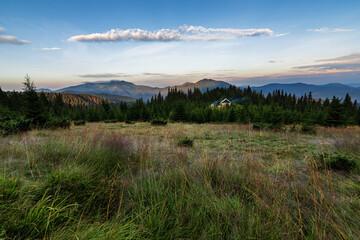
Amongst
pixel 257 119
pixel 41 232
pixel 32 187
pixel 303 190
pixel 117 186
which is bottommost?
pixel 257 119

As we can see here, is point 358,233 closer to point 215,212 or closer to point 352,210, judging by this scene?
point 352,210

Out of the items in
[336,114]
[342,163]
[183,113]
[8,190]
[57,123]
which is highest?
[8,190]

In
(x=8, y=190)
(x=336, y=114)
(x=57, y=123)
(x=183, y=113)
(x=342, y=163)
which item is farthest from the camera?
(x=183, y=113)

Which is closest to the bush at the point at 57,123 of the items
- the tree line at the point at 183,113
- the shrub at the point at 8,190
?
the tree line at the point at 183,113

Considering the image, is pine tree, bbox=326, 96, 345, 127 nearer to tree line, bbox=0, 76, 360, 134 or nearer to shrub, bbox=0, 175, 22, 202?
tree line, bbox=0, 76, 360, 134

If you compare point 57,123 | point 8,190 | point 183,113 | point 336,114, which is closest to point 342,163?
point 8,190

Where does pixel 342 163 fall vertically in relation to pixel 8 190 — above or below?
below

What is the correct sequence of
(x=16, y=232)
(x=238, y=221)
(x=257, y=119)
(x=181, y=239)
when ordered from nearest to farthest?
(x=16, y=232) → (x=181, y=239) → (x=238, y=221) → (x=257, y=119)

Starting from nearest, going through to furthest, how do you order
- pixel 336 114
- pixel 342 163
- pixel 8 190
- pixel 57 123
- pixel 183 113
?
pixel 8 190
pixel 342 163
pixel 57 123
pixel 336 114
pixel 183 113

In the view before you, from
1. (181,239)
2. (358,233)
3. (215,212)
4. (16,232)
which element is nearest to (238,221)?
(215,212)

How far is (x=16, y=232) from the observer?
3.95 feet

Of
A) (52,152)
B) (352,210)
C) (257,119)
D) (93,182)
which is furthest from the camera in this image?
(257,119)

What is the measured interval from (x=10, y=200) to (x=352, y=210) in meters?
3.71

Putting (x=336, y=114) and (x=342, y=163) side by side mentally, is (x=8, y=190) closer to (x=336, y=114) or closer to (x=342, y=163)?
(x=342, y=163)
